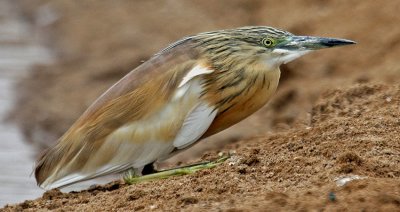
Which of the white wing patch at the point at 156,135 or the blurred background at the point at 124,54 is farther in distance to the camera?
the blurred background at the point at 124,54

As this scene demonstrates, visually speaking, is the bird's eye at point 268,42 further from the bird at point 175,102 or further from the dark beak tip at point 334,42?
the dark beak tip at point 334,42

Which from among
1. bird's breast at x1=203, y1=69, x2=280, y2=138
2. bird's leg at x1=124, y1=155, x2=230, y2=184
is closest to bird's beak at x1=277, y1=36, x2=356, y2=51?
bird's breast at x1=203, y1=69, x2=280, y2=138

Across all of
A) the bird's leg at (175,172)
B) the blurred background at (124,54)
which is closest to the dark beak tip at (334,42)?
the bird's leg at (175,172)

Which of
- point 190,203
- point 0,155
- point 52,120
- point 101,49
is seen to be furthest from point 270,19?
point 190,203

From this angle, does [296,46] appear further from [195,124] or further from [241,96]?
[195,124]

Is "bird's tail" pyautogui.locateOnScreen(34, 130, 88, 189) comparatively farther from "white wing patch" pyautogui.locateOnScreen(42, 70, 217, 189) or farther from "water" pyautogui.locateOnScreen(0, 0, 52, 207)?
"water" pyautogui.locateOnScreen(0, 0, 52, 207)

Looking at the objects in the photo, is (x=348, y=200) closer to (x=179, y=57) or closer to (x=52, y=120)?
(x=179, y=57)

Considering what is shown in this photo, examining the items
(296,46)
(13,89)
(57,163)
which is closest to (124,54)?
(13,89)
